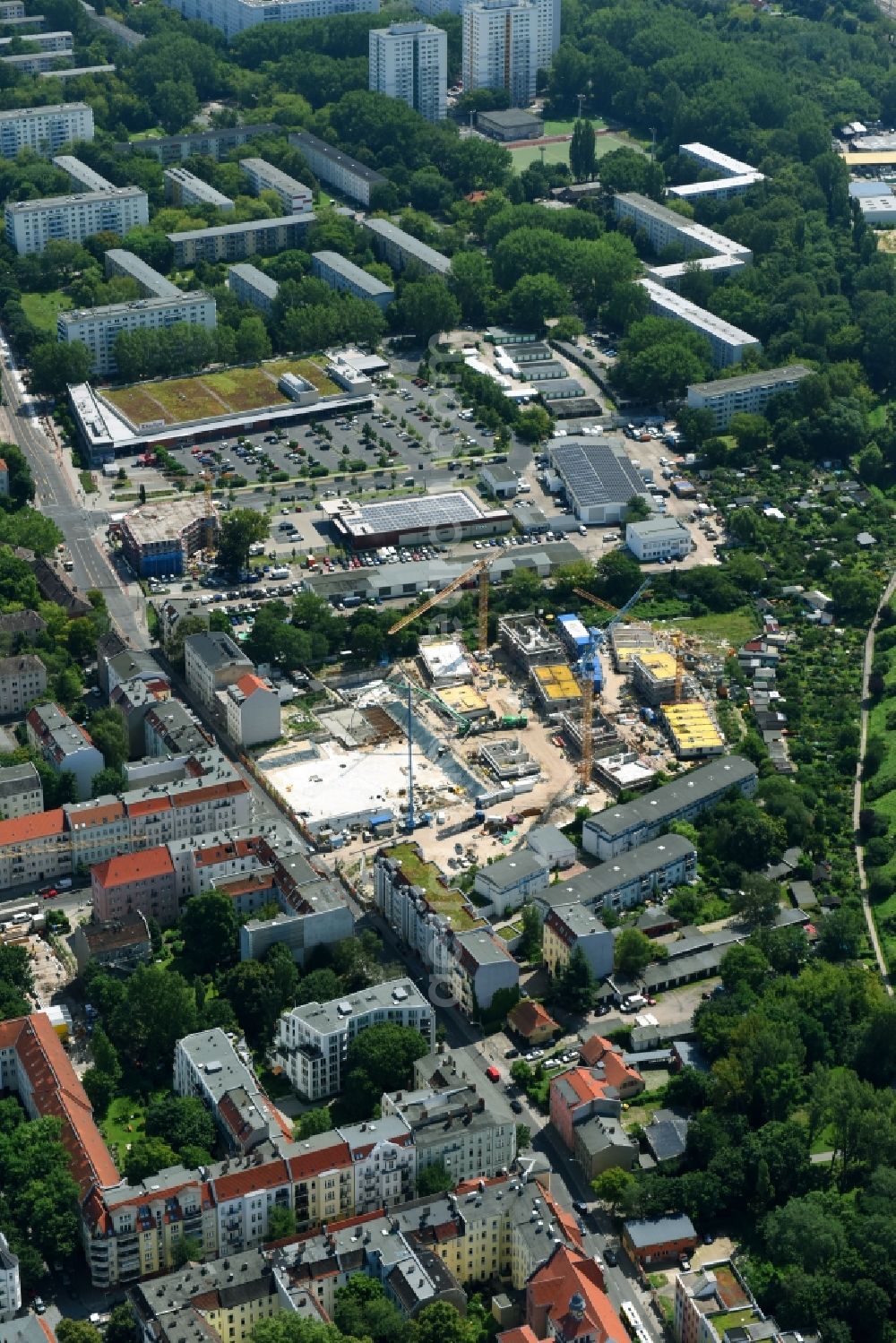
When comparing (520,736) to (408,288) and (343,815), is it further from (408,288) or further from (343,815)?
(408,288)

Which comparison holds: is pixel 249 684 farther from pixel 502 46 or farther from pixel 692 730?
pixel 502 46

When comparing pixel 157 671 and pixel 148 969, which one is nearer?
pixel 148 969

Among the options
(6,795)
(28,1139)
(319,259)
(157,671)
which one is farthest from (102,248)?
(28,1139)

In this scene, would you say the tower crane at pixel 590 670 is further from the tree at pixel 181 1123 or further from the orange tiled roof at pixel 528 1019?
the tree at pixel 181 1123

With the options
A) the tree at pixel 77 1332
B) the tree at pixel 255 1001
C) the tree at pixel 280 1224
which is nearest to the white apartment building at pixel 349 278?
the tree at pixel 255 1001

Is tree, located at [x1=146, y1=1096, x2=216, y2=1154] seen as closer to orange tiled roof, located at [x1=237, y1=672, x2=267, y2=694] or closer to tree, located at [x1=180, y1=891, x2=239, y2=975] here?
tree, located at [x1=180, y1=891, x2=239, y2=975]

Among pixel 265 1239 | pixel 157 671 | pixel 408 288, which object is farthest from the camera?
pixel 408 288

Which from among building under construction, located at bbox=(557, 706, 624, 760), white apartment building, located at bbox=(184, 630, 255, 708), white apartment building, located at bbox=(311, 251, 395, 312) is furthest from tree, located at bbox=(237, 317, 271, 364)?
building under construction, located at bbox=(557, 706, 624, 760)
